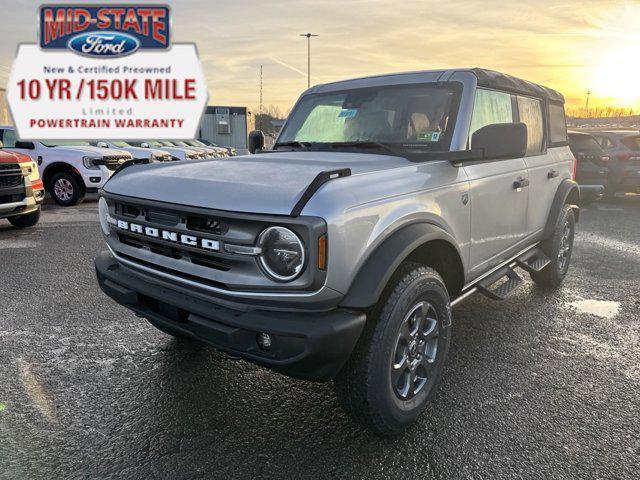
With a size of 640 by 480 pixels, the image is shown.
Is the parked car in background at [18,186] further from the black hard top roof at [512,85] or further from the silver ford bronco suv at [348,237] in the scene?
the black hard top roof at [512,85]

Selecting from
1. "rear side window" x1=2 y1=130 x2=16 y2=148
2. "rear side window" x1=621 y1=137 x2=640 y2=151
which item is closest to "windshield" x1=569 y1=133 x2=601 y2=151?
"rear side window" x1=621 y1=137 x2=640 y2=151

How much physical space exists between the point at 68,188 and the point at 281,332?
11.1 m

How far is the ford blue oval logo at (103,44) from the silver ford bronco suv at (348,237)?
1370 centimetres

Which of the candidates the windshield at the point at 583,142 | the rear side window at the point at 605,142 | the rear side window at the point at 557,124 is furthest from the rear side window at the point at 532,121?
the rear side window at the point at 605,142

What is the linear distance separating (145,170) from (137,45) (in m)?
13.9

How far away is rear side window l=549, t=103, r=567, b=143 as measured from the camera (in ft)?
16.3

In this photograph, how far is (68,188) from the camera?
1151 centimetres

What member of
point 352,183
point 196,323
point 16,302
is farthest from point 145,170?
point 16,302

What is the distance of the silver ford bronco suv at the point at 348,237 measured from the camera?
216 centimetres

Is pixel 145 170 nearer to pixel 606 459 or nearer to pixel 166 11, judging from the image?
pixel 606 459

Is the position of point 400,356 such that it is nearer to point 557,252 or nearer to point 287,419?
point 287,419

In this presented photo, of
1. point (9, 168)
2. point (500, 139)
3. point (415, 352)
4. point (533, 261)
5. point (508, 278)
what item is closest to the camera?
point (415, 352)

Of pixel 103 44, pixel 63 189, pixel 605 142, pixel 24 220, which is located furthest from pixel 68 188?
pixel 605 142

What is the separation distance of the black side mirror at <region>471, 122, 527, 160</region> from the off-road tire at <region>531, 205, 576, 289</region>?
222cm
